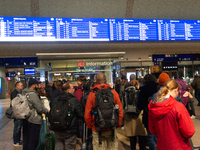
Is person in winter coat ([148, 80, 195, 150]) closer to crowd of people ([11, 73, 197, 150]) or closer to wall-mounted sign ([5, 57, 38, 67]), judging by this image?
crowd of people ([11, 73, 197, 150])

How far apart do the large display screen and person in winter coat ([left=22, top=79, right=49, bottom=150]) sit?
3.30 meters

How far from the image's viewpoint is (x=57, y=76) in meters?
7.92

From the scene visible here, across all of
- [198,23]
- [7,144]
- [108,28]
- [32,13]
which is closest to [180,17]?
[198,23]

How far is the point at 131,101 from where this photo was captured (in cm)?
376

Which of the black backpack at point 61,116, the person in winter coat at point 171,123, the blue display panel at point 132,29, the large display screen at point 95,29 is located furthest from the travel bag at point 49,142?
the blue display panel at point 132,29

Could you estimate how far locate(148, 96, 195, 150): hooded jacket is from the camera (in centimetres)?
177

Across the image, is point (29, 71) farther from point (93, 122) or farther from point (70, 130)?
point (93, 122)

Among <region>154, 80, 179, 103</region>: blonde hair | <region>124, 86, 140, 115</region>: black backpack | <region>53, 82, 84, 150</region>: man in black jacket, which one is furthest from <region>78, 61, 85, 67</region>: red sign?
<region>154, 80, 179, 103</region>: blonde hair

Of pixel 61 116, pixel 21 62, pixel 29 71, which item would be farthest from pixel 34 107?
pixel 29 71

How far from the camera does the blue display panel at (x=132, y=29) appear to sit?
6816 mm

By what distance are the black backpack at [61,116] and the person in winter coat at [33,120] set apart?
672 mm

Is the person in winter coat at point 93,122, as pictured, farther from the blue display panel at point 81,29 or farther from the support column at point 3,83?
the support column at point 3,83

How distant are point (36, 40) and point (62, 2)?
5.61ft

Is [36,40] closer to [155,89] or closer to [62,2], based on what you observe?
[62,2]
